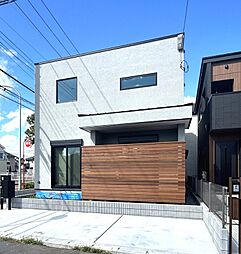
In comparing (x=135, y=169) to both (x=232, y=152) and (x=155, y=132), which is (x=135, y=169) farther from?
(x=232, y=152)

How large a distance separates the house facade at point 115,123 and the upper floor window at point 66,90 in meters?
0.05

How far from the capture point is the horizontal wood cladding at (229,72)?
Answer: 10695 millimetres

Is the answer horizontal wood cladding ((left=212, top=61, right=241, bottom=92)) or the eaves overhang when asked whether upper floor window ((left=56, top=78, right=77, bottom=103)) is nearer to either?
the eaves overhang

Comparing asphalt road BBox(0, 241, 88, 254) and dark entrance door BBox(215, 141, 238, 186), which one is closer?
asphalt road BBox(0, 241, 88, 254)

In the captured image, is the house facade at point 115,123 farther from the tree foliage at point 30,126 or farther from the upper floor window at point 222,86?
the tree foliage at point 30,126

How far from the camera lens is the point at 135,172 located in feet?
26.0

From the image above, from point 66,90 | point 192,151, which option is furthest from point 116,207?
Result: point 192,151

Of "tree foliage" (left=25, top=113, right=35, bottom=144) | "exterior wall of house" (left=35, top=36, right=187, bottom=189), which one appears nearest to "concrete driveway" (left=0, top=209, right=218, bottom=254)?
"exterior wall of house" (left=35, top=36, right=187, bottom=189)

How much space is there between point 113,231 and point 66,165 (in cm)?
532

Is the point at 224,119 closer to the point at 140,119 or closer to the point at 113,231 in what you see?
the point at 140,119

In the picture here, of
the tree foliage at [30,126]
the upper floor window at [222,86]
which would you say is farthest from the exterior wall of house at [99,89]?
the tree foliage at [30,126]

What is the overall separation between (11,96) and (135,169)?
425 inches

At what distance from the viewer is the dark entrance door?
9.55 m

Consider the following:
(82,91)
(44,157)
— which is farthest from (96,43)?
(44,157)
